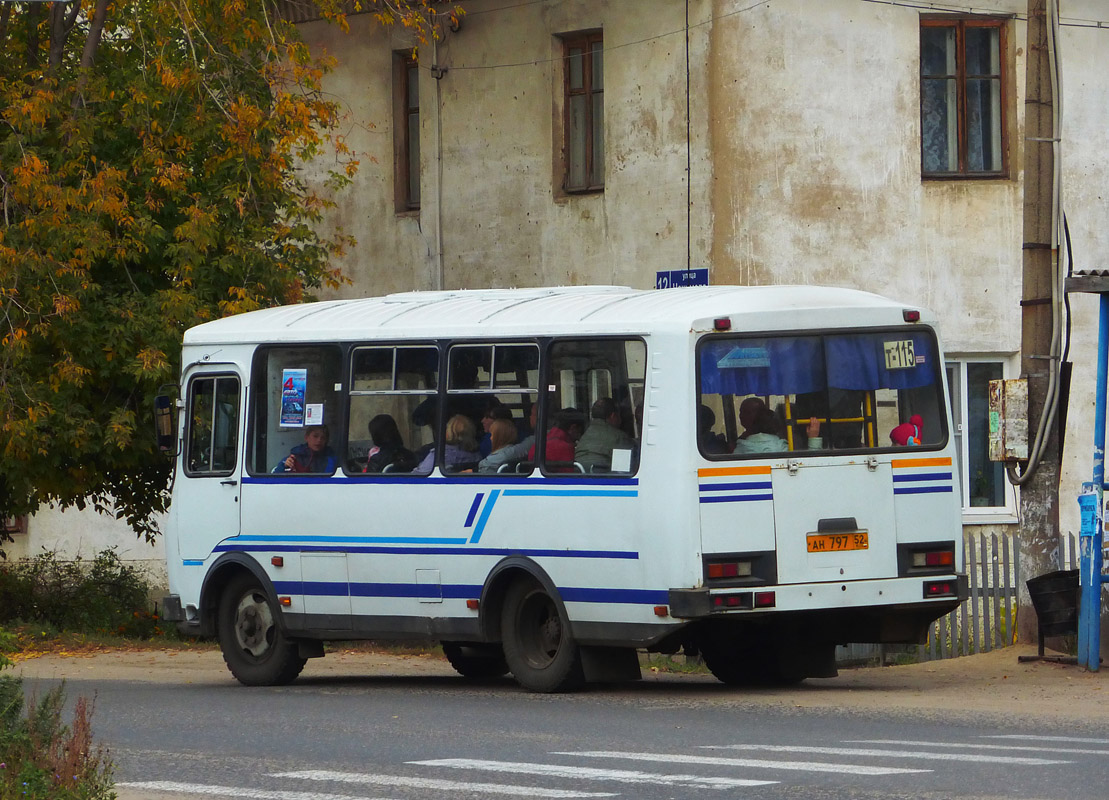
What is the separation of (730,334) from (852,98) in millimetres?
9757

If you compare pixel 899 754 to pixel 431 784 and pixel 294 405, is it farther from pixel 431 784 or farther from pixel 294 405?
pixel 294 405

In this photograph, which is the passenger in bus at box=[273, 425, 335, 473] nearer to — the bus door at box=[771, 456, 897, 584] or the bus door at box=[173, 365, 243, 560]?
the bus door at box=[173, 365, 243, 560]

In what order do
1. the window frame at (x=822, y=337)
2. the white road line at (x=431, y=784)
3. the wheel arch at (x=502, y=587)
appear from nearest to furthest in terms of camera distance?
1. the white road line at (x=431, y=784)
2. the window frame at (x=822, y=337)
3. the wheel arch at (x=502, y=587)

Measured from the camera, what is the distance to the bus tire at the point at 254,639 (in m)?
16.7

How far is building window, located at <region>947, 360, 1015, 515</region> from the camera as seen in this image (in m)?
23.6

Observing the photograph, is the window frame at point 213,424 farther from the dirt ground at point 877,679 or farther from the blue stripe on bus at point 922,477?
the blue stripe on bus at point 922,477

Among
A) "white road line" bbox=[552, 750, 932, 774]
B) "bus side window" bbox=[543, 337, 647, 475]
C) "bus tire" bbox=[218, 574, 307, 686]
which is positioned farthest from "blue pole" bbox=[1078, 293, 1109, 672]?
"bus tire" bbox=[218, 574, 307, 686]

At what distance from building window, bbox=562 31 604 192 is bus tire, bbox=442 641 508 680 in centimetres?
855

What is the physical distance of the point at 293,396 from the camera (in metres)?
16.6

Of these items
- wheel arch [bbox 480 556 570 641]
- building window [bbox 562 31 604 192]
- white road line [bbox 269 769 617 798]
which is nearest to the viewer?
white road line [bbox 269 769 617 798]

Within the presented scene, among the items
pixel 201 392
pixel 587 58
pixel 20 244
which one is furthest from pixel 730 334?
pixel 587 58

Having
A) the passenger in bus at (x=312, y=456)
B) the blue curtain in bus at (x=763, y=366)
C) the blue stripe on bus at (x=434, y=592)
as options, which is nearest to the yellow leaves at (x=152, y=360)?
the passenger in bus at (x=312, y=456)

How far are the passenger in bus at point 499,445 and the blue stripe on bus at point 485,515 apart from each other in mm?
183

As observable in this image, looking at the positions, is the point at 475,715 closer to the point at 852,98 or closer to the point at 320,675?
the point at 320,675
